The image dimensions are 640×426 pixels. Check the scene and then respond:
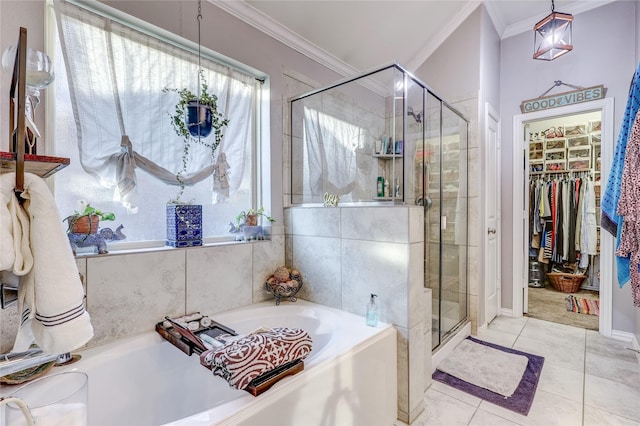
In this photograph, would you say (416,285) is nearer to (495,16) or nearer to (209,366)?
(209,366)

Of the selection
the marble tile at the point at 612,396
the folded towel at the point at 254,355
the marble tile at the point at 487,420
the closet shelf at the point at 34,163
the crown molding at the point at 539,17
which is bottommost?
the marble tile at the point at 487,420

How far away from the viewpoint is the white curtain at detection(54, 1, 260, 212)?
1552mm

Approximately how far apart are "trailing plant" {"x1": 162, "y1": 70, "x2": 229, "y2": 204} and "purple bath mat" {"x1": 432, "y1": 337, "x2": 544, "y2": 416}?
2191 mm

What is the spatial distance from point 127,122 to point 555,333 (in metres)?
3.87

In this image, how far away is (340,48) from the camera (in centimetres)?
273

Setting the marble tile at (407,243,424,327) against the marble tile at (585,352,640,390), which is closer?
the marble tile at (407,243,424,327)

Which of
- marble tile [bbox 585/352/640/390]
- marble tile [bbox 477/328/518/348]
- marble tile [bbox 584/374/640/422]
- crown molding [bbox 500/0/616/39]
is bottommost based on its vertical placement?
marble tile [bbox 477/328/518/348]

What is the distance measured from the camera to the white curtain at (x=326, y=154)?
246 centimetres

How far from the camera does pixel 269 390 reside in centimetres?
112

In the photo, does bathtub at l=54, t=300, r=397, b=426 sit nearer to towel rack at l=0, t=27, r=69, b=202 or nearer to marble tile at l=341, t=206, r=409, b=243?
marble tile at l=341, t=206, r=409, b=243

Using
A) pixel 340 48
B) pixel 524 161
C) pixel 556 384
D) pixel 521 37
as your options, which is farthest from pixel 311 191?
pixel 521 37

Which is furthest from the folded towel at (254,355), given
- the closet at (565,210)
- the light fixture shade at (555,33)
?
the closet at (565,210)

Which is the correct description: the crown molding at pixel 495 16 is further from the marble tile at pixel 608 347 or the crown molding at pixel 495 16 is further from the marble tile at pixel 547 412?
the marble tile at pixel 547 412

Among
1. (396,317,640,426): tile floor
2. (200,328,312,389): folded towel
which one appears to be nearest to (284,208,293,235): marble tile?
(200,328,312,389): folded towel
